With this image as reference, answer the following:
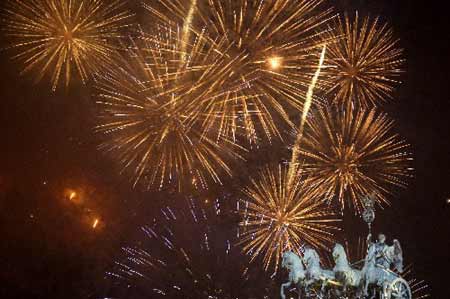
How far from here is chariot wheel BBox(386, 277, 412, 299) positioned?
7434 mm

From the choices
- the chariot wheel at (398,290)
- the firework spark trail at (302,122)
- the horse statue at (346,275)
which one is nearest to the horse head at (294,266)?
the horse statue at (346,275)

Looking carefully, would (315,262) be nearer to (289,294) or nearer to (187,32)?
(289,294)

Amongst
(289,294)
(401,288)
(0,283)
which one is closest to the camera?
(401,288)

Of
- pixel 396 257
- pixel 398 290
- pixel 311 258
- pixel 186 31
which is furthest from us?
pixel 186 31

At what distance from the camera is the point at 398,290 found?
24.6ft

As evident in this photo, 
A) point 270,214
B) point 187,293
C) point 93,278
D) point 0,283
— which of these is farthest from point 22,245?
point 270,214

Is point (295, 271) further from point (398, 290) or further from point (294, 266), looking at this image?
point (398, 290)

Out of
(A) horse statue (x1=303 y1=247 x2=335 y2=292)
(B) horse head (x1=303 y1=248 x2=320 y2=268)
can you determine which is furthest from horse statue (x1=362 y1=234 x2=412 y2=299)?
(B) horse head (x1=303 y1=248 x2=320 y2=268)

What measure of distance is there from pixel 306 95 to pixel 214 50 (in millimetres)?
1863

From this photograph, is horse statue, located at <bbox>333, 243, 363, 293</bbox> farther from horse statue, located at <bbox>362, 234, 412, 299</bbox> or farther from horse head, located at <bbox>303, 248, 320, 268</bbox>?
horse head, located at <bbox>303, 248, 320, 268</bbox>

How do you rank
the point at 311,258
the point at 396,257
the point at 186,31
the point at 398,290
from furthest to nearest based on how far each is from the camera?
the point at 186,31 < the point at 311,258 < the point at 396,257 < the point at 398,290

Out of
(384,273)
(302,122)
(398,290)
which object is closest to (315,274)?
(384,273)

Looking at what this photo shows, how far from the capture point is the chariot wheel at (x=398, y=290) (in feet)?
24.4

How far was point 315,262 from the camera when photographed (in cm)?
792
